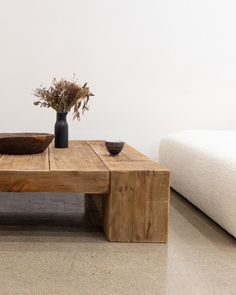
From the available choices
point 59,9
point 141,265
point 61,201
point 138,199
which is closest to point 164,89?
point 59,9

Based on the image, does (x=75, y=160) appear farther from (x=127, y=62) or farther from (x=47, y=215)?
(x=127, y=62)

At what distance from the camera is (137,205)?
219 cm

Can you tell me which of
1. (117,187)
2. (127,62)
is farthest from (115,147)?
(127,62)

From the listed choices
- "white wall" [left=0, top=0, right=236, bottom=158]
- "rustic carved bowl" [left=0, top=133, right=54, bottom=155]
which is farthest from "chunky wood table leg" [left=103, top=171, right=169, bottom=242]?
"white wall" [left=0, top=0, right=236, bottom=158]

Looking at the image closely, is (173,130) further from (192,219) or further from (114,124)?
(192,219)

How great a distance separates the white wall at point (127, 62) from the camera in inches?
143

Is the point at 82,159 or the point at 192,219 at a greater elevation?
the point at 82,159

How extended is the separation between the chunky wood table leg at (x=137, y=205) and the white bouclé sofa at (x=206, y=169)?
1.08ft

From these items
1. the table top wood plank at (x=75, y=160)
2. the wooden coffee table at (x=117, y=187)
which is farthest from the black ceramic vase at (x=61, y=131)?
the wooden coffee table at (x=117, y=187)

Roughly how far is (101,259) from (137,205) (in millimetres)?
325

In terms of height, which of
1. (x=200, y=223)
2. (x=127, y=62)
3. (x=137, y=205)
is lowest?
(x=200, y=223)

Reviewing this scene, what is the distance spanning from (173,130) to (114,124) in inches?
19.1

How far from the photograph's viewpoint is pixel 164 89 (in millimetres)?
3797

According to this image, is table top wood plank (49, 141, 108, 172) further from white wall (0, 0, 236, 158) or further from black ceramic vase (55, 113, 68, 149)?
white wall (0, 0, 236, 158)
